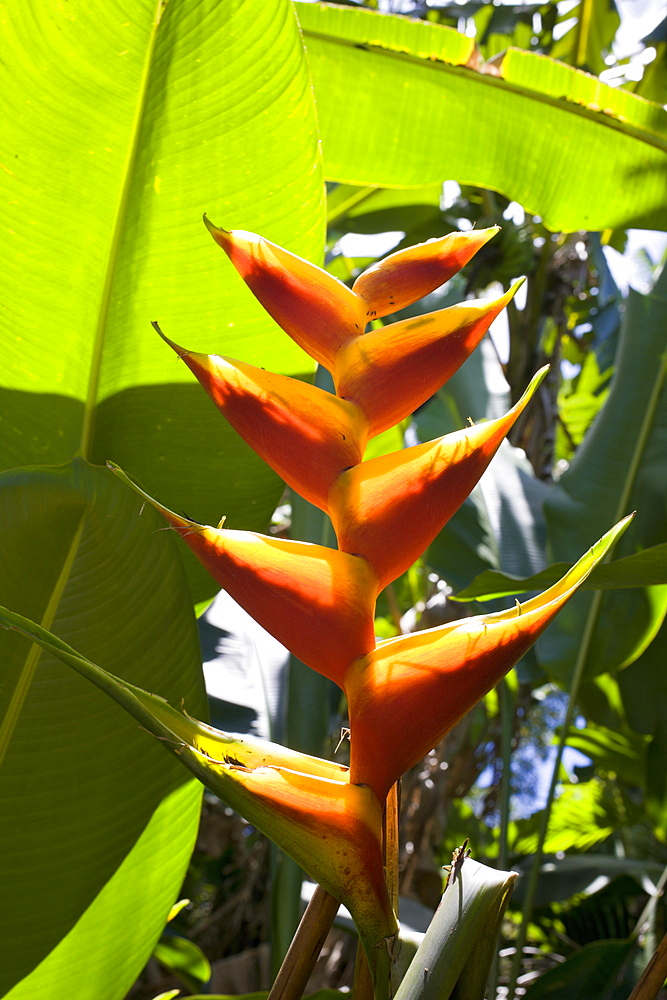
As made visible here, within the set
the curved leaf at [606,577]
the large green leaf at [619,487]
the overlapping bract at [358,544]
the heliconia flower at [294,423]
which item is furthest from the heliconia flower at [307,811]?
the large green leaf at [619,487]

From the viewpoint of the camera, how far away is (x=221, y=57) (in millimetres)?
519

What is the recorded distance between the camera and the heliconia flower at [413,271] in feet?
1.18

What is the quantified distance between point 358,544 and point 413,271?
5.8 inches

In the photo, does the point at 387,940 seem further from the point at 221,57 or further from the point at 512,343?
the point at 512,343

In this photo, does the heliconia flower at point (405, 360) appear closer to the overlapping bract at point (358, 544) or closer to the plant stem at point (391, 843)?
the overlapping bract at point (358, 544)

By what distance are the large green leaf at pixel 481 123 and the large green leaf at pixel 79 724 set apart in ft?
1.78

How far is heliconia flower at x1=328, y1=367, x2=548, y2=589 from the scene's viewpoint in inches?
11.3

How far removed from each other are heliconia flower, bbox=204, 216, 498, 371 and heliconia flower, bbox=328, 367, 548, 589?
0.25 feet

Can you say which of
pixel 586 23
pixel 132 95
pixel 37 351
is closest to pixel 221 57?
pixel 132 95

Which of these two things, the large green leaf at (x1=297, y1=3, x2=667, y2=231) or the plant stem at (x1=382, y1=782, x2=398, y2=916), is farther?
the large green leaf at (x1=297, y1=3, x2=667, y2=231)

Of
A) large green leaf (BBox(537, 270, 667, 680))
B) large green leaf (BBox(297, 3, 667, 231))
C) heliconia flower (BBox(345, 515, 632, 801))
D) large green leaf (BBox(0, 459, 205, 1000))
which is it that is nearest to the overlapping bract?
heliconia flower (BBox(345, 515, 632, 801))

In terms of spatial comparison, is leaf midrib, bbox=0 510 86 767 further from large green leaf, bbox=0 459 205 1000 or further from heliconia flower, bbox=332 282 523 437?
heliconia flower, bbox=332 282 523 437

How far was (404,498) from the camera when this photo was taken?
11.3 inches

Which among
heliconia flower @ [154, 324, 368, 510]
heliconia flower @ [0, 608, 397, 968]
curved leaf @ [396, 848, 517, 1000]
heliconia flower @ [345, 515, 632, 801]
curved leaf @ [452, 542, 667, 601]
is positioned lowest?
curved leaf @ [396, 848, 517, 1000]
